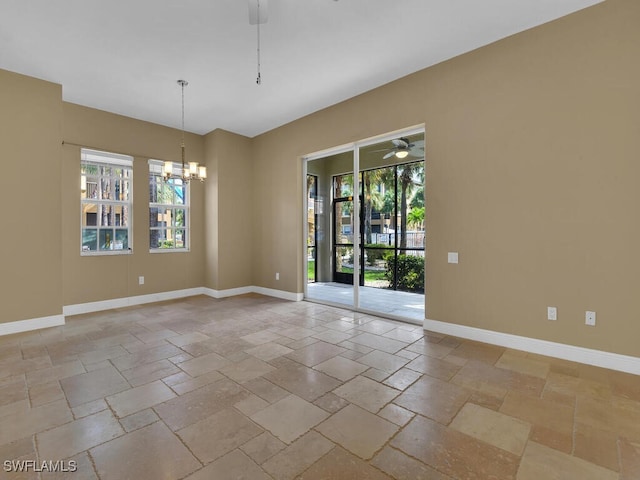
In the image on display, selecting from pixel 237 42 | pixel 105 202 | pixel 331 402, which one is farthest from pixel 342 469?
pixel 105 202

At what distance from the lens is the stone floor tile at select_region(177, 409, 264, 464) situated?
5.57ft

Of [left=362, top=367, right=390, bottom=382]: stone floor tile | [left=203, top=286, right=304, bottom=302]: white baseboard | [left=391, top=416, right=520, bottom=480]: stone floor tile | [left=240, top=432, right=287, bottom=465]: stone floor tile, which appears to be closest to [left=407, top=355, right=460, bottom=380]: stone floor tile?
[left=362, top=367, right=390, bottom=382]: stone floor tile

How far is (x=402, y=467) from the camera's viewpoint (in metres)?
1.58

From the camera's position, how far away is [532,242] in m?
3.06

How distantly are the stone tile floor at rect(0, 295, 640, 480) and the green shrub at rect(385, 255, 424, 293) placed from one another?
158cm

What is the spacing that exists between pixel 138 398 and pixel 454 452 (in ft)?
7.09

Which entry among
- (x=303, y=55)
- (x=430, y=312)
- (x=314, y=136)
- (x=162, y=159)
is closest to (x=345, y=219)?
(x=314, y=136)

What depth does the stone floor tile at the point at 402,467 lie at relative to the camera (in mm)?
1514

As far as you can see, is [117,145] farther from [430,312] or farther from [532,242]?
[532,242]

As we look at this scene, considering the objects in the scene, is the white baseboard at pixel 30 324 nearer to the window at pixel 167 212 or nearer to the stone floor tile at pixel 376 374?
the window at pixel 167 212

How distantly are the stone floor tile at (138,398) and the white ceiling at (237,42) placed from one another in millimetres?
3239

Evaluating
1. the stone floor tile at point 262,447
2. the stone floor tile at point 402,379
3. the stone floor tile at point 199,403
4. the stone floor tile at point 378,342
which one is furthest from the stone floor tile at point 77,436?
the stone floor tile at point 378,342

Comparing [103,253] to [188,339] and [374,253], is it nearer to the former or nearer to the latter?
[188,339]

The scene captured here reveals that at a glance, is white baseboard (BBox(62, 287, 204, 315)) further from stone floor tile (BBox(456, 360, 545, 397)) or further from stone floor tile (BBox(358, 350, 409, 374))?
stone floor tile (BBox(456, 360, 545, 397))
